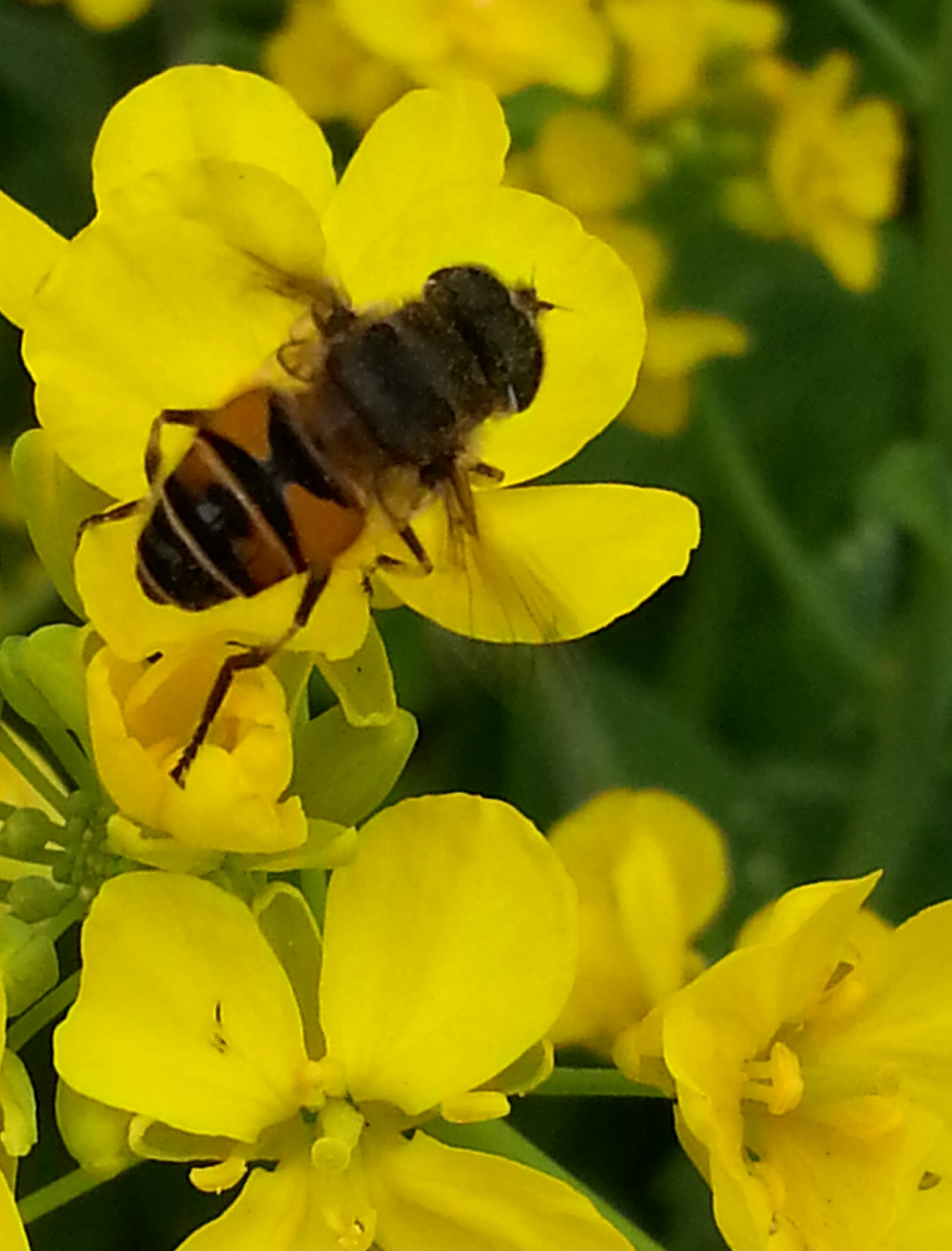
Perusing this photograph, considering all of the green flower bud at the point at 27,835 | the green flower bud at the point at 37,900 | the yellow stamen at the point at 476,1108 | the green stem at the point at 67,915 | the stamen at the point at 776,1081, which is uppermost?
the green flower bud at the point at 27,835

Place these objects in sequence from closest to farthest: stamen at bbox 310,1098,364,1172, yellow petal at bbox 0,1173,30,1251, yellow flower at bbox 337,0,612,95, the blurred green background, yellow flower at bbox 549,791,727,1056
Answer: yellow petal at bbox 0,1173,30,1251
stamen at bbox 310,1098,364,1172
yellow flower at bbox 549,791,727,1056
yellow flower at bbox 337,0,612,95
the blurred green background

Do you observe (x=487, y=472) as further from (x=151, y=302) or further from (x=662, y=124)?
(x=662, y=124)

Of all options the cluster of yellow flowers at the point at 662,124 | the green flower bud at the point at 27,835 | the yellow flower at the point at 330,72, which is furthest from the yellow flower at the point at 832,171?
the green flower bud at the point at 27,835

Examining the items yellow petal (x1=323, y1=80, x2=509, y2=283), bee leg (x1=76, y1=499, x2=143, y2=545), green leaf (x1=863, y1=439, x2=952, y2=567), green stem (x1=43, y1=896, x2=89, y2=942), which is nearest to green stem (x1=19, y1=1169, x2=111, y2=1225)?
green stem (x1=43, y1=896, x2=89, y2=942)

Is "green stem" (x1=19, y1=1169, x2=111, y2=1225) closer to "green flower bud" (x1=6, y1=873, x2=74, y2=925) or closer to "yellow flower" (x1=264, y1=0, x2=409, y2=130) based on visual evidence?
"green flower bud" (x1=6, y1=873, x2=74, y2=925)

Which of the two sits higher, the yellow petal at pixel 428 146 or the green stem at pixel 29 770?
the yellow petal at pixel 428 146

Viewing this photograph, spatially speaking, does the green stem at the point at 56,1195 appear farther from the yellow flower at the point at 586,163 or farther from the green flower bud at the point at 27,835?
the yellow flower at the point at 586,163

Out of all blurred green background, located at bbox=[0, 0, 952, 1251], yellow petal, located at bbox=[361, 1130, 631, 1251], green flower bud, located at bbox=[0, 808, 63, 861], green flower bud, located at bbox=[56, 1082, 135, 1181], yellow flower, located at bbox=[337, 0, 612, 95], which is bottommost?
blurred green background, located at bbox=[0, 0, 952, 1251]
